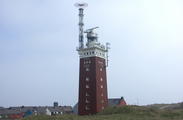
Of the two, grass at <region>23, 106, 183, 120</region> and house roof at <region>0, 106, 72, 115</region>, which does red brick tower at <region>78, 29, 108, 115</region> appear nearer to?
grass at <region>23, 106, 183, 120</region>

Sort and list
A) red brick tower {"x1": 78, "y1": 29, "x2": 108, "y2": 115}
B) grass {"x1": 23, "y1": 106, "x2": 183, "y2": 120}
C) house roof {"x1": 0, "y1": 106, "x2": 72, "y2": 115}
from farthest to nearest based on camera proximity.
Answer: house roof {"x1": 0, "y1": 106, "x2": 72, "y2": 115} < red brick tower {"x1": 78, "y1": 29, "x2": 108, "y2": 115} < grass {"x1": 23, "y1": 106, "x2": 183, "y2": 120}

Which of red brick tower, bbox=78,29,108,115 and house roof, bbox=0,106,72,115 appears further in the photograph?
house roof, bbox=0,106,72,115

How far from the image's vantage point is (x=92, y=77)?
2181 inches

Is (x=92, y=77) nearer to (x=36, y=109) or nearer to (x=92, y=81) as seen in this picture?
(x=92, y=81)

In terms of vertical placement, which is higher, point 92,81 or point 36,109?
point 92,81

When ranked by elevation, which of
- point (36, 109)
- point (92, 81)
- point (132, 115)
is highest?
point (92, 81)

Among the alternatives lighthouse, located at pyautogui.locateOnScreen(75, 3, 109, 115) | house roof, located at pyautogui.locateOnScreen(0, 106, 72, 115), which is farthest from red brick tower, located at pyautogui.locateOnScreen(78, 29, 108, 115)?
house roof, located at pyautogui.locateOnScreen(0, 106, 72, 115)

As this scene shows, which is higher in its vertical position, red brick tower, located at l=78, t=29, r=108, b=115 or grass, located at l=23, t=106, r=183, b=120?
red brick tower, located at l=78, t=29, r=108, b=115

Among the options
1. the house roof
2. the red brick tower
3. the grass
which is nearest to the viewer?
the grass

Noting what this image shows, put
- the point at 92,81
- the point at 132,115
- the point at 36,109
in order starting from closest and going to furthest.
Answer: the point at 132,115 < the point at 92,81 < the point at 36,109

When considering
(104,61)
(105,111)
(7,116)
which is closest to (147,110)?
(105,111)

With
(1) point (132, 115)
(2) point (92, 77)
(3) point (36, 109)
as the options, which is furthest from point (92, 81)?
(3) point (36, 109)

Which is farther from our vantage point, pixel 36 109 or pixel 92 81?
pixel 36 109

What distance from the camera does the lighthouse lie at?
55103 mm
